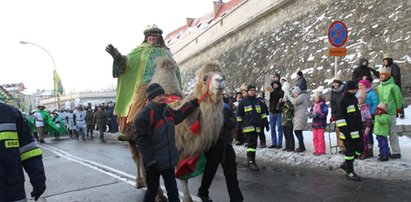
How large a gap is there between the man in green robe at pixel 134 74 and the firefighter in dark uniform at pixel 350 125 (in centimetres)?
307

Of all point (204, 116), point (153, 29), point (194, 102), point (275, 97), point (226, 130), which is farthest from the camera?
point (275, 97)

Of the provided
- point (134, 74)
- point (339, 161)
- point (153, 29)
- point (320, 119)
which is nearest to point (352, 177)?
point (339, 161)

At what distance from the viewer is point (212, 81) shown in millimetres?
4957

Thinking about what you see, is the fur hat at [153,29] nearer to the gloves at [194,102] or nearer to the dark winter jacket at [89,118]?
the gloves at [194,102]

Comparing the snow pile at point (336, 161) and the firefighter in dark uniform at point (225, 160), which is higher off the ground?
the firefighter in dark uniform at point (225, 160)

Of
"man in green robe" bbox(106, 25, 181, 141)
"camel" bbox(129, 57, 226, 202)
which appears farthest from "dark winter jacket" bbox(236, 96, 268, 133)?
"camel" bbox(129, 57, 226, 202)

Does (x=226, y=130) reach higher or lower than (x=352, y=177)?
higher

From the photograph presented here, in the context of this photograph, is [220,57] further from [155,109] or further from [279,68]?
[155,109]

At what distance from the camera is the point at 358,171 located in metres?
7.61

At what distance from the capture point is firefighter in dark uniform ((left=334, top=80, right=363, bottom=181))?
268 inches

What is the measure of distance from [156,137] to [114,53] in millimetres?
2193

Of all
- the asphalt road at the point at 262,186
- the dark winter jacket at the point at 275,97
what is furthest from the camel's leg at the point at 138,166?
the dark winter jacket at the point at 275,97

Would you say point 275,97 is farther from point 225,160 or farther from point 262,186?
point 225,160

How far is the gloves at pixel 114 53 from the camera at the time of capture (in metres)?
5.84
